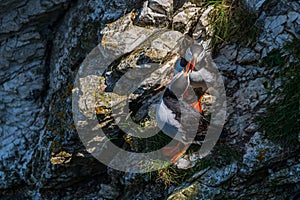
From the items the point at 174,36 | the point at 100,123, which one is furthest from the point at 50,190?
the point at 174,36

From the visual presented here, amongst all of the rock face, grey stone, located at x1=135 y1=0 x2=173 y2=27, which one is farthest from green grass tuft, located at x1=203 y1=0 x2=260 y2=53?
grey stone, located at x1=135 y1=0 x2=173 y2=27

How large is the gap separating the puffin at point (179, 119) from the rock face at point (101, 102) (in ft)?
0.61

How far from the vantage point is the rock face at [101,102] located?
4938 millimetres

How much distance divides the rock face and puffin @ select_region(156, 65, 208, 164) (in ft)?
0.61

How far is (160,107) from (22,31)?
2.84 m

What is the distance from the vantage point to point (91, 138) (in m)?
5.94

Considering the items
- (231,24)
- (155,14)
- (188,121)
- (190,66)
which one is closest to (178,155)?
(188,121)

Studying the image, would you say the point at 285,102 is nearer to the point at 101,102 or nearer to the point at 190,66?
the point at 190,66

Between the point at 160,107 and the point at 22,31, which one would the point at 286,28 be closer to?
the point at 160,107

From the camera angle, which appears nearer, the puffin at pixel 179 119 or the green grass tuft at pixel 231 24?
the puffin at pixel 179 119

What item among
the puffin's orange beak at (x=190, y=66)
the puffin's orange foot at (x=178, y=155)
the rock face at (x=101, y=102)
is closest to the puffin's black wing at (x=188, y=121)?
the puffin's orange foot at (x=178, y=155)

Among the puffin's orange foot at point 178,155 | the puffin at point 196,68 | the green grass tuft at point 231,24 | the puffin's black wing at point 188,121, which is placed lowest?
the puffin's orange foot at point 178,155

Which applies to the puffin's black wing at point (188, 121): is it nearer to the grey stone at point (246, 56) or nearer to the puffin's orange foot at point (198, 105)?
the puffin's orange foot at point (198, 105)

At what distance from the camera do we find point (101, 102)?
5.80 metres
